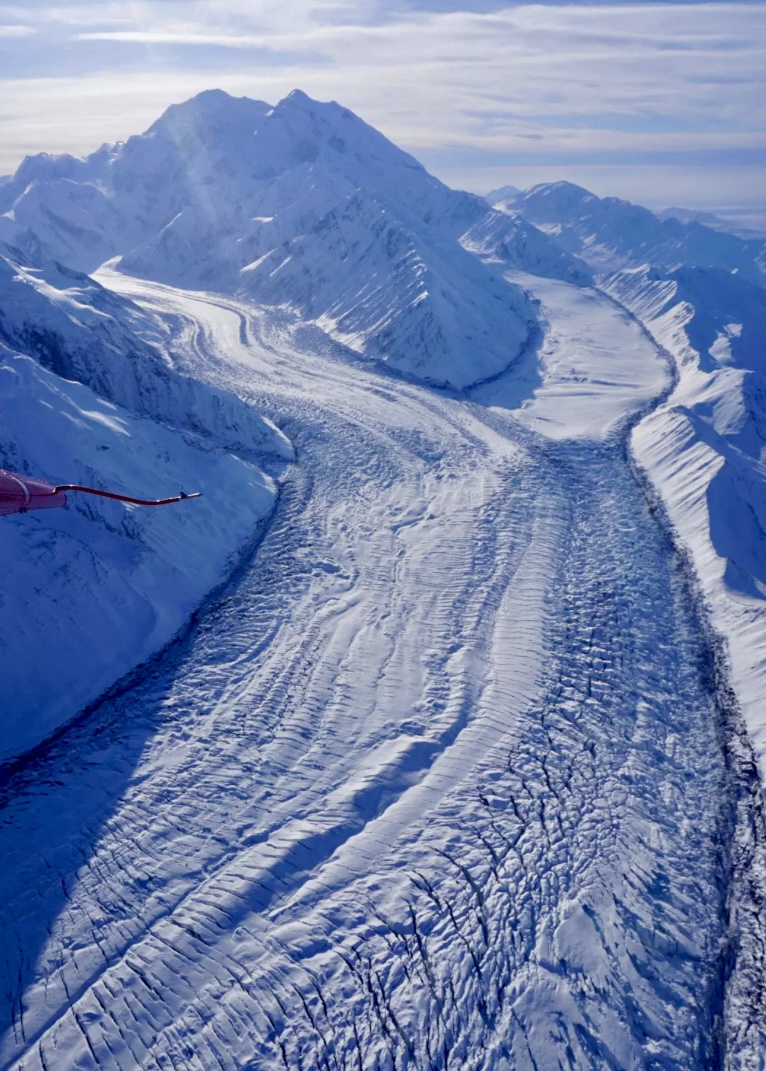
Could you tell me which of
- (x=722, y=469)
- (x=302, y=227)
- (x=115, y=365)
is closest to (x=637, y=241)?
(x=302, y=227)

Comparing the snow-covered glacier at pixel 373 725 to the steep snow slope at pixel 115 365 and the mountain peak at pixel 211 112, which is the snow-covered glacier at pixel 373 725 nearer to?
the steep snow slope at pixel 115 365

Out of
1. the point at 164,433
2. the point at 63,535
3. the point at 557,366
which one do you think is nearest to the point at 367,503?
the point at 164,433

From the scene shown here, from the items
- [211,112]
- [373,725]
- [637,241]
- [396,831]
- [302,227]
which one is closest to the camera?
[396,831]

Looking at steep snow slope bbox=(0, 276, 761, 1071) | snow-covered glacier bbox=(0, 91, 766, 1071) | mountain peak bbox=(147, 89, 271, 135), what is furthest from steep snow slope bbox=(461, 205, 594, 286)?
steep snow slope bbox=(0, 276, 761, 1071)

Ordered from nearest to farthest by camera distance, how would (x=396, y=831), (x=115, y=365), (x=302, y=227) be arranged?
(x=396, y=831), (x=115, y=365), (x=302, y=227)

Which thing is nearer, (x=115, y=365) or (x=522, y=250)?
(x=115, y=365)

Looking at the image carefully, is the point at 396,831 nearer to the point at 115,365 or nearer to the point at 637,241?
the point at 115,365

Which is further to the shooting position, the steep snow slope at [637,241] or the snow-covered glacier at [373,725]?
the steep snow slope at [637,241]

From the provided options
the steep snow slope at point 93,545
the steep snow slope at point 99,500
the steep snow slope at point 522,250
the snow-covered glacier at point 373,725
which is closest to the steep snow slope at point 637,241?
the steep snow slope at point 522,250
